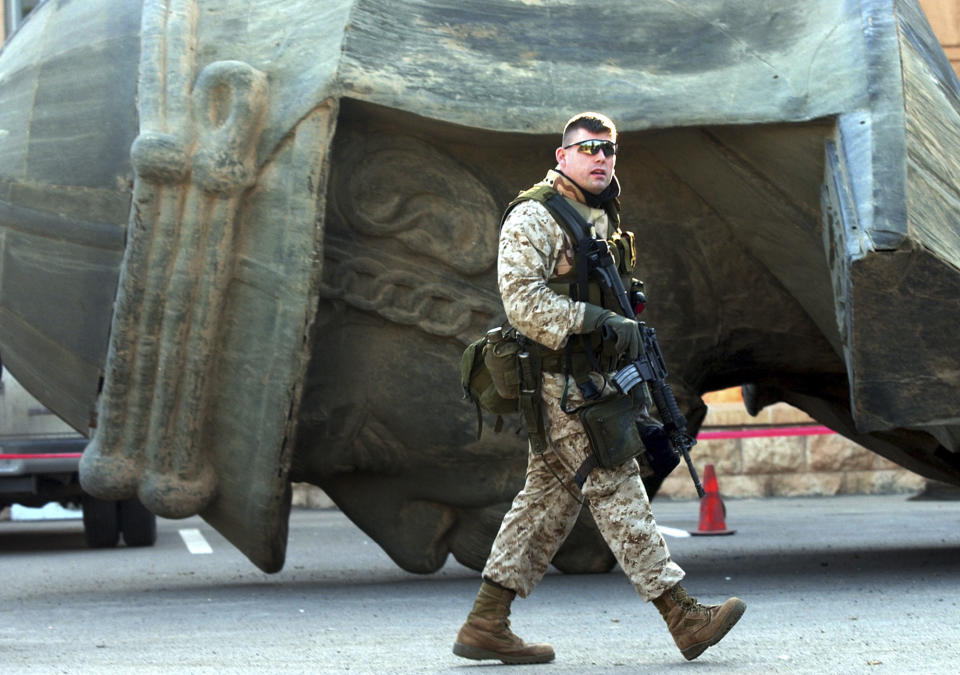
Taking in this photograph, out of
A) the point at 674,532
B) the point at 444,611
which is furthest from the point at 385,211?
the point at 674,532

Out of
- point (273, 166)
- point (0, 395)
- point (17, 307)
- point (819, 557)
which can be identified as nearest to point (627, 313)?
point (273, 166)

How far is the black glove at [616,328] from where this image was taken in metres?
4.78

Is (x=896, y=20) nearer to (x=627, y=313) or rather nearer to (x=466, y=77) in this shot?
(x=466, y=77)

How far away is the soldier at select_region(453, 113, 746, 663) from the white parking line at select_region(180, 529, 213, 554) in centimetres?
631

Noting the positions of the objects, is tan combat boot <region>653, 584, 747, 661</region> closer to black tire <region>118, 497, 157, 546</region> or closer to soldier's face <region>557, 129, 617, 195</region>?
soldier's face <region>557, 129, 617, 195</region>

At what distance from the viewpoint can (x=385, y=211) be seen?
22.5 feet

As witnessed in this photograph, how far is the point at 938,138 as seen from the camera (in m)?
6.36

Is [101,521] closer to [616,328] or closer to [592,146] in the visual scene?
[592,146]

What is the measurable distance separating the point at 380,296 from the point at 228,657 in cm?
204

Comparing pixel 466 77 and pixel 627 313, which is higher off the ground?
pixel 466 77

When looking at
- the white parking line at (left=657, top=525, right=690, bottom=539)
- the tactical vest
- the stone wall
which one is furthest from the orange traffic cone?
the tactical vest

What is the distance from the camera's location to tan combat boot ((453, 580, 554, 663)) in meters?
4.90

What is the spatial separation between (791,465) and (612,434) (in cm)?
1110

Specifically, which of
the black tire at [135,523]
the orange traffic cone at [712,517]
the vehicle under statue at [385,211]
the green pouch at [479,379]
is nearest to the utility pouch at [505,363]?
the green pouch at [479,379]
